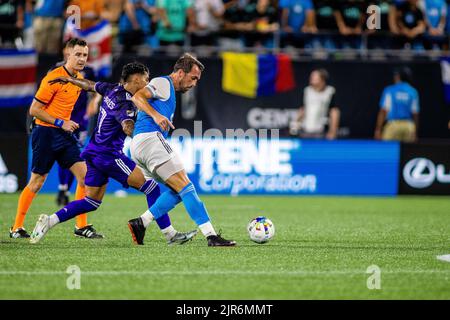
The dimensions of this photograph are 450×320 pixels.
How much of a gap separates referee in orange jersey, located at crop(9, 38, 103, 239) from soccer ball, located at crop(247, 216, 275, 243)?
190 cm

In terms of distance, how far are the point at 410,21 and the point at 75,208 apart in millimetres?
13050

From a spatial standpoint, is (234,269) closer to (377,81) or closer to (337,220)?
(337,220)

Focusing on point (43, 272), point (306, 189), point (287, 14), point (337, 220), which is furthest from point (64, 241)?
point (287, 14)

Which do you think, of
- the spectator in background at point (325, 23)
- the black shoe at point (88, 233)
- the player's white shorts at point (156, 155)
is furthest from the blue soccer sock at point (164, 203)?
the spectator in background at point (325, 23)

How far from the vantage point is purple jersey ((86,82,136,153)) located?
9.79 metres

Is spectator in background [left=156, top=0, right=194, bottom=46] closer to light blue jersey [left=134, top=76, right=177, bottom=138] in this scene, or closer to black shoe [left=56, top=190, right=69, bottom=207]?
black shoe [left=56, top=190, right=69, bottom=207]

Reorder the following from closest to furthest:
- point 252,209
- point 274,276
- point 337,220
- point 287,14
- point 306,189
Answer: point 274,276, point 337,220, point 252,209, point 306,189, point 287,14

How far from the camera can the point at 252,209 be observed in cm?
1525

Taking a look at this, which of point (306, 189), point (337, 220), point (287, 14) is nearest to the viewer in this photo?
point (337, 220)

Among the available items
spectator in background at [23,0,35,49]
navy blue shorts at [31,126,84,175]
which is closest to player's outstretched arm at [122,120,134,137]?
navy blue shorts at [31,126,84,175]

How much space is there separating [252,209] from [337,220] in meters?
2.17

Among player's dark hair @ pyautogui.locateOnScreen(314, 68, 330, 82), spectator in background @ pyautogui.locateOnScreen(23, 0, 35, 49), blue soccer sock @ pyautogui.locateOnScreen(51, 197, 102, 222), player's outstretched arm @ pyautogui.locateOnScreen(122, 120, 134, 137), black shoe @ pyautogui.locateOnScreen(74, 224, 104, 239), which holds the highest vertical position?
spectator in background @ pyautogui.locateOnScreen(23, 0, 35, 49)

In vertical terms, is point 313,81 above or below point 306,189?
above

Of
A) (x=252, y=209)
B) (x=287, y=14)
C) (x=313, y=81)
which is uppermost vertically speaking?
(x=287, y=14)
